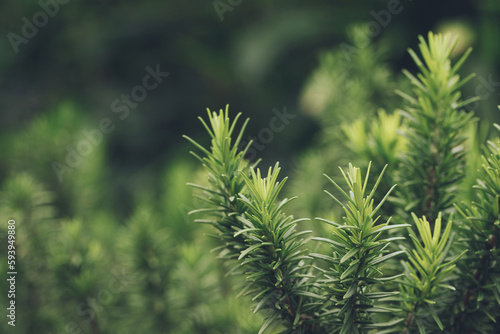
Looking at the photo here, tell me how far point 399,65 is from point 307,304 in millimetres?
974

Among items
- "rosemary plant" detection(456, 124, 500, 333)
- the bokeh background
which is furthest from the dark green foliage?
the bokeh background

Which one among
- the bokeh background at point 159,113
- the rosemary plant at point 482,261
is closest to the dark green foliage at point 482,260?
the rosemary plant at point 482,261

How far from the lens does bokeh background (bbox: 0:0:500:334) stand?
58cm

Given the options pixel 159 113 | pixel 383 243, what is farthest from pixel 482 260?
pixel 159 113

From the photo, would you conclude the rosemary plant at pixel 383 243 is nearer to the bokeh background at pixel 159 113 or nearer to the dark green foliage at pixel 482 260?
the dark green foliage at pixel 482 260

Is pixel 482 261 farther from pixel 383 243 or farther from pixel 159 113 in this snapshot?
pixel 159 113

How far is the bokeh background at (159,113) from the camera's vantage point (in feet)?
1.91

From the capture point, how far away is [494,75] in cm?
108

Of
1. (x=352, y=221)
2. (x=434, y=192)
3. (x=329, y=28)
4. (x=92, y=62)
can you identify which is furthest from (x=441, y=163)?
(x=92, y=62)

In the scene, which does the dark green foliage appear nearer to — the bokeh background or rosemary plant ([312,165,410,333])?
rosemary plant ([312,165,410,333])

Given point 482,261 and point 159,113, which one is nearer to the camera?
point 482,261

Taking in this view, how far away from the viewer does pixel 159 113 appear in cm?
164

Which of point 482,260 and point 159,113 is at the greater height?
point 159,113

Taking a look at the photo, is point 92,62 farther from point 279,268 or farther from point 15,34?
point 279,268
